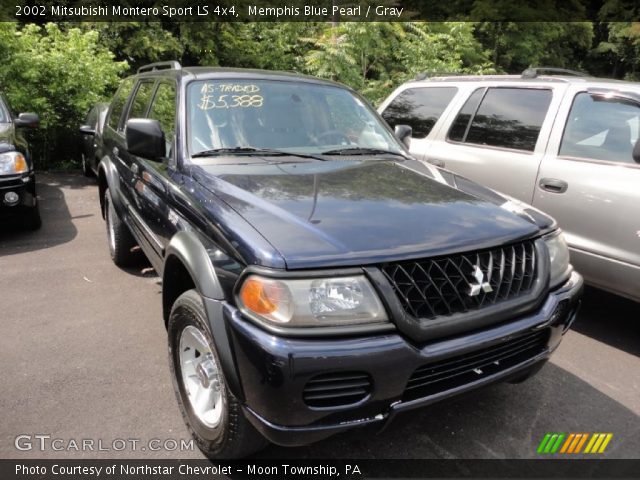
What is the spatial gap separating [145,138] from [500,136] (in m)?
3.01

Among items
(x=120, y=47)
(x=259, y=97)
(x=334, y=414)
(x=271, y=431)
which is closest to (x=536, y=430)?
(x=334, y=414)

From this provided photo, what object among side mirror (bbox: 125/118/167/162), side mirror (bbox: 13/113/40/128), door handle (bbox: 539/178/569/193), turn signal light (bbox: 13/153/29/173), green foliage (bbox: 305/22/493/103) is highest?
green foliage (bbox: 305/22/493/103)

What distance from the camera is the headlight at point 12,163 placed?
5117 mm

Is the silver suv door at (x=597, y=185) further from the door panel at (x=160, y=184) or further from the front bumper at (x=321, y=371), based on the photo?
the door panel at (x=160, y=184)

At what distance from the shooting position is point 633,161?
11.5 feet

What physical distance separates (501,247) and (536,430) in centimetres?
112

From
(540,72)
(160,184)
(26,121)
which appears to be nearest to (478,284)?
(160,184)

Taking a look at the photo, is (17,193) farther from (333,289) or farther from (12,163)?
(333,289)

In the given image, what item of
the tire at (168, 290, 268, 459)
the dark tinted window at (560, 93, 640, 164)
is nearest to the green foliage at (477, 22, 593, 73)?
the dark tinted window at (560, 93, 640, 164)

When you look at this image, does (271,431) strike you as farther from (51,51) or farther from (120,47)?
(120,47)

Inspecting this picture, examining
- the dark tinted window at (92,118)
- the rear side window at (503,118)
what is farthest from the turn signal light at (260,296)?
the dark tinted window at (92,118)

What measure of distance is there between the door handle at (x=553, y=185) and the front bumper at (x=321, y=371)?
7.19ft

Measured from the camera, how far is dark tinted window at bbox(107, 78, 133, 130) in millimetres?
4660

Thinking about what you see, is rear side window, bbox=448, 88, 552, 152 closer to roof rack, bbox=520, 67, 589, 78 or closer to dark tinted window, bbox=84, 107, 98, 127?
roof rack, bbox=520, 67, 589, 78
